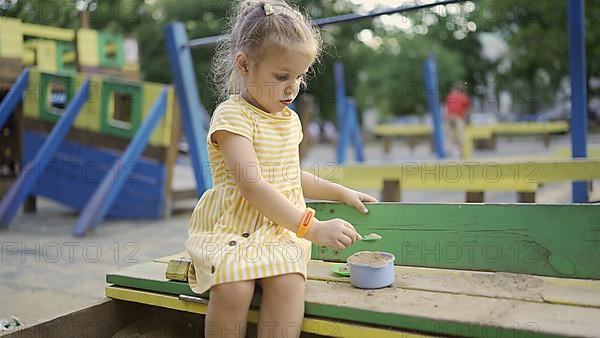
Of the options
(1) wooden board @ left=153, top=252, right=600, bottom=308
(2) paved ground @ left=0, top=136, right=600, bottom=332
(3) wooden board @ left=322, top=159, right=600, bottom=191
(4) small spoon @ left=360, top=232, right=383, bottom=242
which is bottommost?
(2) paved ground @ left=0, top=136, right=600, bottom=332

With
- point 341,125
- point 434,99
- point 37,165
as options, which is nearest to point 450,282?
point 37,165

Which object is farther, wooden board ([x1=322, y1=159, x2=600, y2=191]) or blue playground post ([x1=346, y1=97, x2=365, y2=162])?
blue playground post ([x1=346, y1=97, x2=365, y2=162])

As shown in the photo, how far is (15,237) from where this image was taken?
3875mm

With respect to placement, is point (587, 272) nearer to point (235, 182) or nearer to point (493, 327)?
point (493, 327)

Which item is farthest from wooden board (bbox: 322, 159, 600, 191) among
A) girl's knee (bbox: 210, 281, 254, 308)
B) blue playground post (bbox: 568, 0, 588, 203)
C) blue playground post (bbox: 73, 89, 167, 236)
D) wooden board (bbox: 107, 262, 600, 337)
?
girl's knee (bbox: 210, 281, 254, 308)

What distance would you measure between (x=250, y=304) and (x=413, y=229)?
520 mm

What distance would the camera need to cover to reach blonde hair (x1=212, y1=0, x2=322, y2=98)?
4.71ft

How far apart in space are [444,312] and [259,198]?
502 mm

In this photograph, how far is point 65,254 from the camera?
3293 mm

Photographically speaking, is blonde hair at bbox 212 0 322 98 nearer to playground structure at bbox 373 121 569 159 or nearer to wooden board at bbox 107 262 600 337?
wooden board at bbox 107 262 600 337

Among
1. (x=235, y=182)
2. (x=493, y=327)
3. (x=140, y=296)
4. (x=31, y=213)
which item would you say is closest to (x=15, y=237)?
(x=31, y=213)

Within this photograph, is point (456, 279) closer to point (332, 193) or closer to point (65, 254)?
point (332, 193)

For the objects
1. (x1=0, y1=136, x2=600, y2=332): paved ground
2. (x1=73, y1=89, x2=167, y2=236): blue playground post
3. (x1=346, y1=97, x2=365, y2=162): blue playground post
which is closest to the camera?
(x1=0, y1=136, x2=600, y2=332): paved ground

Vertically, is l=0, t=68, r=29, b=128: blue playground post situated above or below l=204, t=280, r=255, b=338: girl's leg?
above
